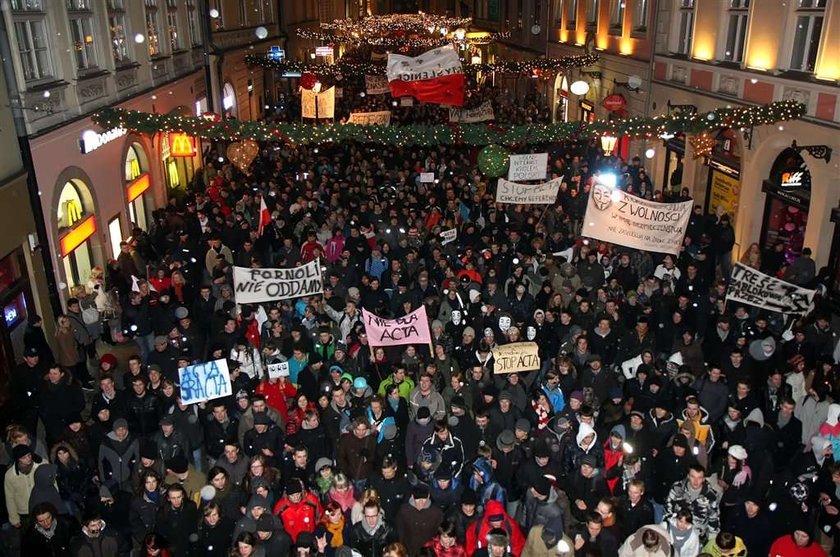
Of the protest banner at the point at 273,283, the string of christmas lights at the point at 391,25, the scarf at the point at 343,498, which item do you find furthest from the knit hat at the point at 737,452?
the string of christmas lights at the point at 391,25

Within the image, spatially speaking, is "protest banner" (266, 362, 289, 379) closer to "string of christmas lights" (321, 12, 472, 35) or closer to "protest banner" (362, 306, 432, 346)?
"protest banner" (362, 306, 432, 346)

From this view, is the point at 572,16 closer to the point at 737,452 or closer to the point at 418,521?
the point at 737,452

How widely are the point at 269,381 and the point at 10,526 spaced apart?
3384 millimetres

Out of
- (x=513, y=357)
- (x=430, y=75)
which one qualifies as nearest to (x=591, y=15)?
(x=430, y=75)

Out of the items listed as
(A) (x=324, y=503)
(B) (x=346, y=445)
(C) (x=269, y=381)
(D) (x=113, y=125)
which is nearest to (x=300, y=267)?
(C) (x=269, y=381)

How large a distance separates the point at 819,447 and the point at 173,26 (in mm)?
20998

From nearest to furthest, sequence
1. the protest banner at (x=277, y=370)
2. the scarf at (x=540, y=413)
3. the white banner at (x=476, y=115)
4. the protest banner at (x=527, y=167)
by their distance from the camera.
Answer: the scarf at (x=540, y=413), the protest banner at (x=277, y=370), the protest banner at (x=527, y=167), the white banner at (x=476, y=115)

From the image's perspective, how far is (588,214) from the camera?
1338 centimetres

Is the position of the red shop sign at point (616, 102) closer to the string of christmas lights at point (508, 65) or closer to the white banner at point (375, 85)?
the string of christmas lights at point (508, 65)

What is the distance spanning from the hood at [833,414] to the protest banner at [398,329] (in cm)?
502

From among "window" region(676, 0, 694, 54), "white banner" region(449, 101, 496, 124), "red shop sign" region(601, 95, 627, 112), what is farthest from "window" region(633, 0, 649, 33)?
"white banner" region(449, 101, 496, 124)

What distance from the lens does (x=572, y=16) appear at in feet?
104

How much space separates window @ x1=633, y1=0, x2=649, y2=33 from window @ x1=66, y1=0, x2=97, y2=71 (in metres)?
15.5

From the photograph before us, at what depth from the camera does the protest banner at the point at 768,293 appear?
1122 cm
